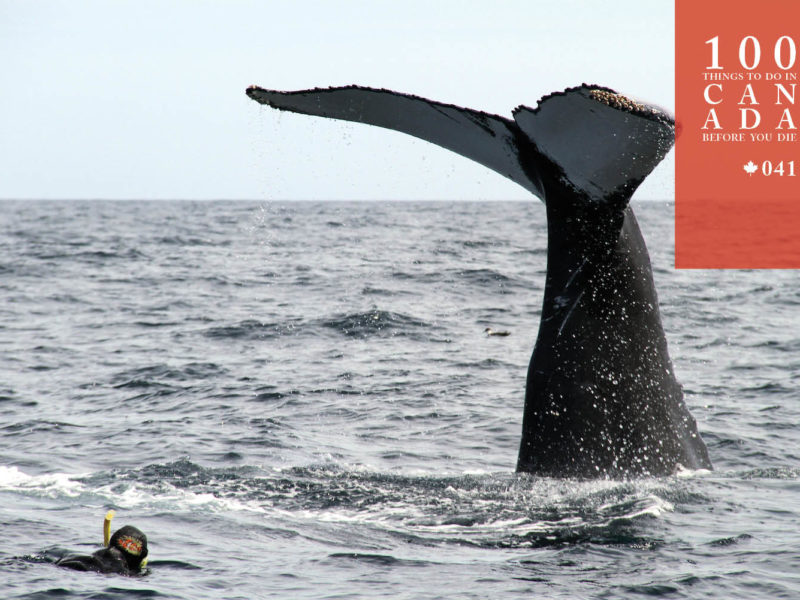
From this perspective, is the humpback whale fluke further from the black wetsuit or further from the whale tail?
the black wetsuit

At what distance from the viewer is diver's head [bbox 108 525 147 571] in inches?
220

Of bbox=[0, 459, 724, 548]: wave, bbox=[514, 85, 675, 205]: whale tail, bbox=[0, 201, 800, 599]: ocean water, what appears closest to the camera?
bbox=[514, 85, 675, 205]: whale tail

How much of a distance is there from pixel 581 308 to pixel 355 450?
3.53 meters

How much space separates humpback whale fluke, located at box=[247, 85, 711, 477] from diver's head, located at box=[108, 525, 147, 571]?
2.10m

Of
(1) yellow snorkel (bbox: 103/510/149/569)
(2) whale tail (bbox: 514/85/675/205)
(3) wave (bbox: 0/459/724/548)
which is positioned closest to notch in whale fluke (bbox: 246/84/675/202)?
(2) whale tail (bbox: 514/85/675/205)

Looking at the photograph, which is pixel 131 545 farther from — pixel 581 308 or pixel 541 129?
pixel 541 129

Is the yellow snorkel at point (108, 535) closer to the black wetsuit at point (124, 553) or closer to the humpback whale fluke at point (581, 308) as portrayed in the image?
the black wetsuit at point (124, 553)

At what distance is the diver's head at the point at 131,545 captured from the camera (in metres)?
5.60

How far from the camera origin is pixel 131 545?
18.4 ft

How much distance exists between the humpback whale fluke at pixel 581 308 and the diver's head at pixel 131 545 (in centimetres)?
210

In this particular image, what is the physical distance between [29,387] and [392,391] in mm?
4039

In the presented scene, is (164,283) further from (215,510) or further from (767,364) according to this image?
(215,510)

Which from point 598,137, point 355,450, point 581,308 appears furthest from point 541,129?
point 355,450

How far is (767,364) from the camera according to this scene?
1341 centimetres
